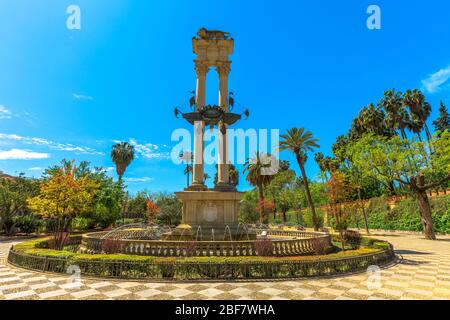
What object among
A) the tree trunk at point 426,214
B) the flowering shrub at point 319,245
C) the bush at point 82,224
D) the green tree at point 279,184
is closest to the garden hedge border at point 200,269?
the flowering shrub at point 319,245

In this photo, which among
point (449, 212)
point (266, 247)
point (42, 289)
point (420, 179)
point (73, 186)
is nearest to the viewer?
point (42, 289)

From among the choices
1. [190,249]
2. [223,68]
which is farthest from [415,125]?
[190,249]

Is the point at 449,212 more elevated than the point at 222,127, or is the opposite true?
the point at 222,127

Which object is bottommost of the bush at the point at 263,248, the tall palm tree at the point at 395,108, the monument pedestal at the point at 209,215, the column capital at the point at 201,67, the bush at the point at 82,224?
the bush at the point at 82,224

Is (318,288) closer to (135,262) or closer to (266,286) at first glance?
(266,286)

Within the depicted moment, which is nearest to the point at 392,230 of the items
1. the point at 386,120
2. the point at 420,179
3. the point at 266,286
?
the point at 420,179

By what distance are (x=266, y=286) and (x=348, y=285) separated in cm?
293

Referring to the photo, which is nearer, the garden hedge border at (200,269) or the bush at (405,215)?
the garden hedge border at (200,269)

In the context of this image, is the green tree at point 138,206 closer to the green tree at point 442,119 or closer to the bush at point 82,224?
the bush at point 82,224

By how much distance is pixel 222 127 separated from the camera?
1989 centimetres

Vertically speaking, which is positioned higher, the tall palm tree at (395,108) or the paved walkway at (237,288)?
the tall palm tree at (395,108)

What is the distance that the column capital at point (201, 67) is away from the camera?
21.8 meters

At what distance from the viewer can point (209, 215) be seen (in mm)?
17312
